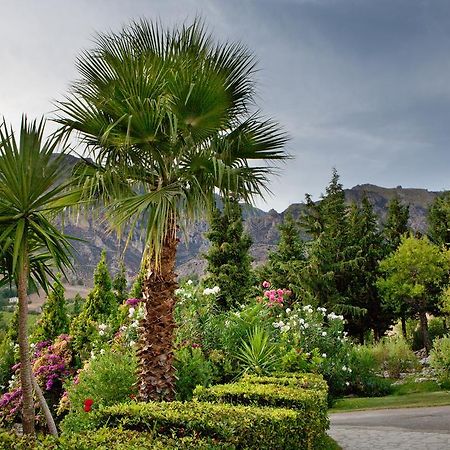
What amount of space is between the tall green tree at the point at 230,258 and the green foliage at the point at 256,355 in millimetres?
17736

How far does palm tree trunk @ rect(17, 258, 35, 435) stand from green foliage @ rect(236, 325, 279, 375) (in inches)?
152

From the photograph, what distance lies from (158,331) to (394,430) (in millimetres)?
5286

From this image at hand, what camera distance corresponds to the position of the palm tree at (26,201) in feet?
19.4

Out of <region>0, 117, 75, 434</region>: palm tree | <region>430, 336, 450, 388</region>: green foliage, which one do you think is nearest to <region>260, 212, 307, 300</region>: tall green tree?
<region>430, 336, 450, 388</region>: green foliage

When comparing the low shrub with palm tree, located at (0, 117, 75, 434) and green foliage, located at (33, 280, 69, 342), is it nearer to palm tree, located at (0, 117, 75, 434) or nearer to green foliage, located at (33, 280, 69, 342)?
palm tree, located at (0, 117, 75, 434)

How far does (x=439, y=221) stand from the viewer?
37031mm

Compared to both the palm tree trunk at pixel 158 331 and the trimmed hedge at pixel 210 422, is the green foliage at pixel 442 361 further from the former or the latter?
the trimmed hedge at pixel 210 422

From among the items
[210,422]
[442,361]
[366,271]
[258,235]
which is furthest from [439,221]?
[258,235]

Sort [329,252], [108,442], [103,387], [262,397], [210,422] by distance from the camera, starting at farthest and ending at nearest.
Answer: [329,252] < [103,387] < [262,397] < [210,422] < [108,442]

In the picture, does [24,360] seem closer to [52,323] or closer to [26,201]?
[26,201]

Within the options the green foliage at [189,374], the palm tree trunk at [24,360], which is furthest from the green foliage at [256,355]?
the palm tree trunk at [24,360]

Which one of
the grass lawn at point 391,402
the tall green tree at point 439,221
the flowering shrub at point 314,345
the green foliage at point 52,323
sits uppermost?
the tall green tree at point 439,221

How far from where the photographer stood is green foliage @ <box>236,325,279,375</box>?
892cm

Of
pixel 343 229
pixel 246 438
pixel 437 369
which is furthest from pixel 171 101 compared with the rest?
pixel 343 229
